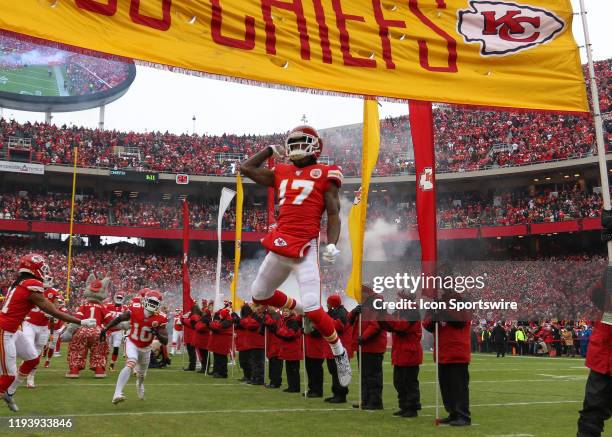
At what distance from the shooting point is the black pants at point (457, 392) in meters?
9.51

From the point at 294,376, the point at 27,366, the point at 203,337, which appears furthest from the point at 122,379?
the point at 203,337

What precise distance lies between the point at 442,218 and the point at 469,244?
2.57 m

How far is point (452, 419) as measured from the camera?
375 inches

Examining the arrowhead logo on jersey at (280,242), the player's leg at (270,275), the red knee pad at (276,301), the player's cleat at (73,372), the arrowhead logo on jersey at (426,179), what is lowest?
the player's cleat at (73,372)

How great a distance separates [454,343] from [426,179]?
248cm

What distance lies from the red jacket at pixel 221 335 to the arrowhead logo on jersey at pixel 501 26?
12578 millimetres

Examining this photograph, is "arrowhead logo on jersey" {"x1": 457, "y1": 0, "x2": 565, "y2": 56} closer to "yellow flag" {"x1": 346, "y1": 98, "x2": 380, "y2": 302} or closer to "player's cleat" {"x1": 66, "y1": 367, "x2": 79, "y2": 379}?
"yellow flag" {"x1": 346, "y1": 98, "x2": 380, "y2": 302}

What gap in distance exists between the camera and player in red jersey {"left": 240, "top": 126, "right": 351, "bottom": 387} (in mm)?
5770

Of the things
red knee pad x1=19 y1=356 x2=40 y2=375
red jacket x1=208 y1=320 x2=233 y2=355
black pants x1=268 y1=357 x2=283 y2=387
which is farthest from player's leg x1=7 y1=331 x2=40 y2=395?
red jacket x1=208 y1=320 x2=233 y2=355

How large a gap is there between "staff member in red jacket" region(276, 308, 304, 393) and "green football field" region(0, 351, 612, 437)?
0.43 metres

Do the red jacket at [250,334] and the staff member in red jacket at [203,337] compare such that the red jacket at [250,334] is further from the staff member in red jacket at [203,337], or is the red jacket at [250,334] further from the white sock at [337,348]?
the white sock at [337,348]

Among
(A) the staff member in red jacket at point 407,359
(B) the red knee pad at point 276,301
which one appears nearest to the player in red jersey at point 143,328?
(A) the staff member in red jacket at point 407,359

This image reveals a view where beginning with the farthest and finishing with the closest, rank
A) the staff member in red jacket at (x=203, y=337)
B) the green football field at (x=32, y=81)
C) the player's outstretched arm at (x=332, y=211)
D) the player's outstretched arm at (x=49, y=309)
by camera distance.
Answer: the green football field at (x=32, y=81)
the staff member in red jacket at (x=203, y=337)
the player's outstretched arm at (x=49, y=309)
the player's outstretched arm at (x=332, y=211)

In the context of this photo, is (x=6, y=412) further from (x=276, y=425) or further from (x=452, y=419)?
(x=452, y=419)
